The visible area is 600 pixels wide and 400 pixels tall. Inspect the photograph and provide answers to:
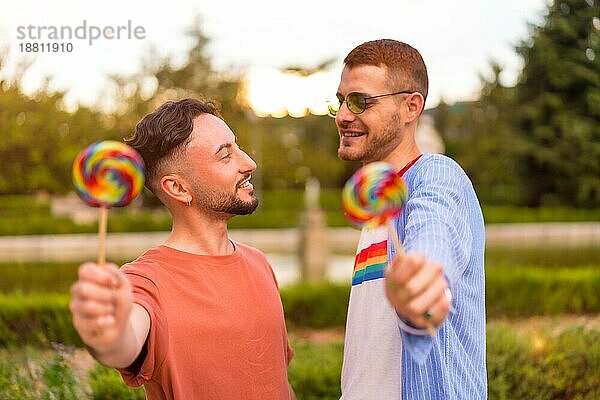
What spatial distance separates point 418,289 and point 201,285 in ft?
3.00

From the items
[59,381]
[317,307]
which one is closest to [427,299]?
[59,381]

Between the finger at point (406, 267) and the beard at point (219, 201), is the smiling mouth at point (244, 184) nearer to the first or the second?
the beard at point (219, 201)

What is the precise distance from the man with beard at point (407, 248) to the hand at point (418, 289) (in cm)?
6

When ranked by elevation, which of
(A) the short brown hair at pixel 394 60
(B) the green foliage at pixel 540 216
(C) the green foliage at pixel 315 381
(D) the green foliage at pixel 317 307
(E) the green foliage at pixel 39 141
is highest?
(A) the short brown hair at pixel 394 60

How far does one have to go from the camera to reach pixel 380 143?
2.29m

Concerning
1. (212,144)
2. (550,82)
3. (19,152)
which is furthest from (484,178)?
(212,144)

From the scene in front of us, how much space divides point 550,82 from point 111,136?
15973mm

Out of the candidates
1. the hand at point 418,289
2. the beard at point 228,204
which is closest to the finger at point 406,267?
the hand at point 418,289

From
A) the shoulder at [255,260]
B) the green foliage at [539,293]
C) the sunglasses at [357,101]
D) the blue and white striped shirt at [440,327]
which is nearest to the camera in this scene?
the blue and white striped shirt at [440,327]

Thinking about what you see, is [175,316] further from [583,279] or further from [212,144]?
[583,279]

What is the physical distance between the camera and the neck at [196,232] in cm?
237

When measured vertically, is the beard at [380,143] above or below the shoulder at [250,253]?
above

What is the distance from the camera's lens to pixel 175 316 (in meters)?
2.14

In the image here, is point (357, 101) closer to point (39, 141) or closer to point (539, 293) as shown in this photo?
point (539, 293)
